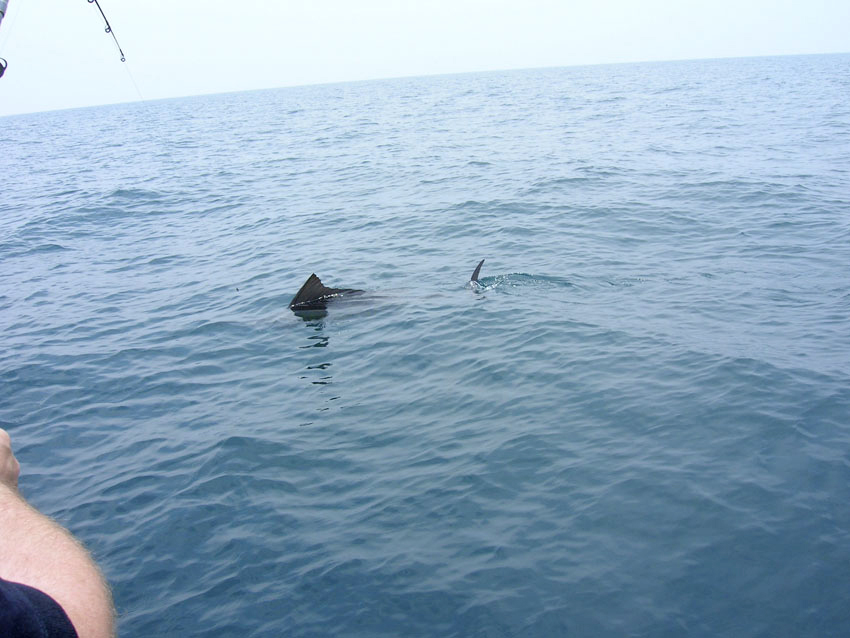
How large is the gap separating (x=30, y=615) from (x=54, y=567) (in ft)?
1.69

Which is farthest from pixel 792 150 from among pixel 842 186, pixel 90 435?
pixel 90 435

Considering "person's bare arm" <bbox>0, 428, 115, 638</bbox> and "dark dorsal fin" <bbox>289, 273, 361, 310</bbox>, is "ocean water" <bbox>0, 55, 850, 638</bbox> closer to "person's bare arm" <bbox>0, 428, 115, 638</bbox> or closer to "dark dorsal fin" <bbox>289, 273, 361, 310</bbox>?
"dark dorsal fin" <bbox>289, 273, 361, 310</bbox>

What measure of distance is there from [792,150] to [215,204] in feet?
73.4

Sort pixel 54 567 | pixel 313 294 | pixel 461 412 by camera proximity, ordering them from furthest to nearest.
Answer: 1. pixel 313 294
2. pixel 461 412
3. pixel 54 567

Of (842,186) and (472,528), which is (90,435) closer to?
(472,528)

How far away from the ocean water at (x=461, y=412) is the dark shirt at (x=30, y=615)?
13.6 feet

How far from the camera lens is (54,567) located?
77.0 inches

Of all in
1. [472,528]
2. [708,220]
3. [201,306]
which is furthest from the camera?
[708,220]

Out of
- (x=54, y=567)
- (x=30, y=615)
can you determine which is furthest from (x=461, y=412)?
(x=30, y=615)

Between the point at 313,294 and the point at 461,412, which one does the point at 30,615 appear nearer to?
the point at 461,412

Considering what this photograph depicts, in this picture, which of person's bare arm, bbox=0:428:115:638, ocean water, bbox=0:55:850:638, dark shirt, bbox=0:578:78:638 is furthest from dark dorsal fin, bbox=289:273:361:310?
dark shirt, bbox=0:578:78:638

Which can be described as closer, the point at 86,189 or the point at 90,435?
the point at 90,435

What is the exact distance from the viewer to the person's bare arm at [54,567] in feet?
5.89

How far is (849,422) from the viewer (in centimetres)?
751
